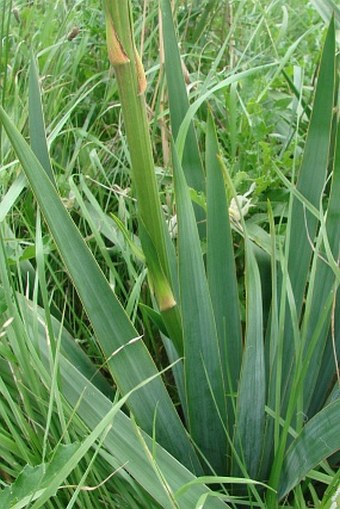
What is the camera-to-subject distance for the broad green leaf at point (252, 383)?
2.79 ft

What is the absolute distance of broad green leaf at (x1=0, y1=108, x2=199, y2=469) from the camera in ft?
2.67

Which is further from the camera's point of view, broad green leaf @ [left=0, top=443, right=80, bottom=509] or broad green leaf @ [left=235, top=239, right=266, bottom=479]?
broad green leaf @ [left=235, top=239, right=266, bottom=479]

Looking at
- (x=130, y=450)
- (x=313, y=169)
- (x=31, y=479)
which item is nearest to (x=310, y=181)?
(x=313, y=169)

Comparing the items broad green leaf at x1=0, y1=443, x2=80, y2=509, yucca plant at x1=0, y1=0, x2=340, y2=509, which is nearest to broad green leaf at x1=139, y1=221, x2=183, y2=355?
yucca plant at x1=0, y1=0, x2=340, y2=509

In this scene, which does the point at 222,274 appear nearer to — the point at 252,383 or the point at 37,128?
the point at 252,383

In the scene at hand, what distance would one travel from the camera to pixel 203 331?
89 centimetres

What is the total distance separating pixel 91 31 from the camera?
173 cm

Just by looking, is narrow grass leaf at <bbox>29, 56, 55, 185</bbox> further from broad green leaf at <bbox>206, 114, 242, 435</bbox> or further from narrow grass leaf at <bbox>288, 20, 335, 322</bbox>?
narrow grass leaf at <bbox>288, 20, 335, 322</bbox>

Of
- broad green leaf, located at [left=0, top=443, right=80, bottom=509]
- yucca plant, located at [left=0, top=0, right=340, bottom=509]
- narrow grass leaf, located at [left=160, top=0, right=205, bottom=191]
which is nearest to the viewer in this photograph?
broad green leaf, located at [left=0, top=443, right=80, bottom=509]

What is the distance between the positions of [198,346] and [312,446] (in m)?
0.19

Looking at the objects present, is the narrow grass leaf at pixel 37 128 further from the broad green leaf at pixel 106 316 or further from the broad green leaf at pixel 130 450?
the broad green leaf at pixel 130 450

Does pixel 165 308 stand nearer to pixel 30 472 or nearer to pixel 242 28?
pixel 30 472

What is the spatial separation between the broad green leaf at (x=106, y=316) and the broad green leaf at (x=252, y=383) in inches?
3.7

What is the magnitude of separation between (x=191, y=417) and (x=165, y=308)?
0.51 feet
